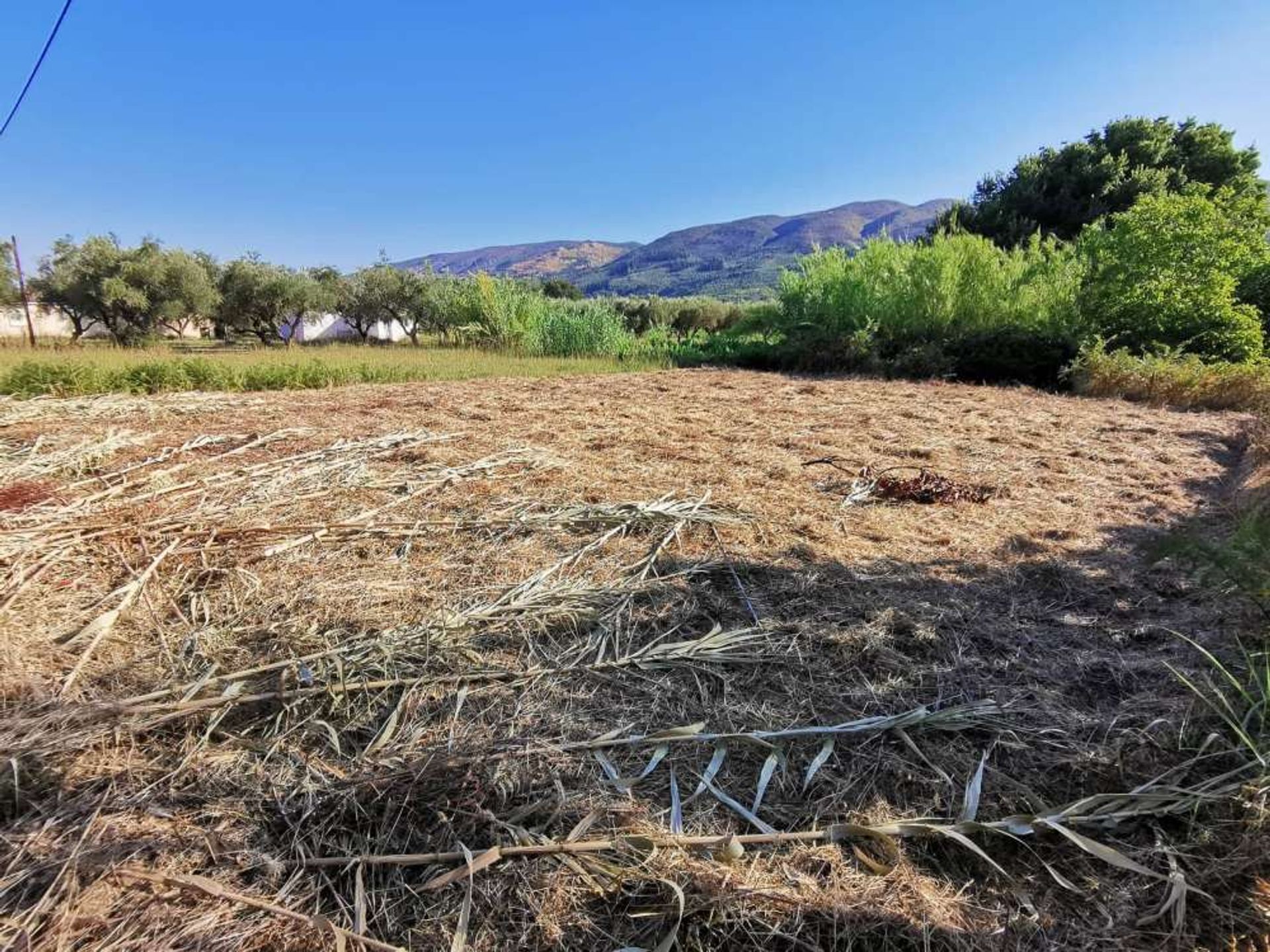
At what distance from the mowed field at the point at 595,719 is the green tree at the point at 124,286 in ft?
67.7

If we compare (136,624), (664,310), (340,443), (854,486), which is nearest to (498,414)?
(340,443)

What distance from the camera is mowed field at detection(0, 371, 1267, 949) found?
3.68 feet

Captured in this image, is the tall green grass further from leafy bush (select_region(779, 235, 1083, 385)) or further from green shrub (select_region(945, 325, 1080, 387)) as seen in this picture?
green shrub (select_region(945, 325, 1080, 387))

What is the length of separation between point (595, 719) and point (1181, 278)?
1134cm

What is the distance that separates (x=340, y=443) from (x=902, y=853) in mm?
4533

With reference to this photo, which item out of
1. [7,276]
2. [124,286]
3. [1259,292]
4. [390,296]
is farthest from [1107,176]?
[7,276]

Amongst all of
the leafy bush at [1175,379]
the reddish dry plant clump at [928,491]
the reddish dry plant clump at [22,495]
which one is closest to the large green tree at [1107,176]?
the leafy bush at [1175,379]

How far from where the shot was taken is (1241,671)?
171 cm

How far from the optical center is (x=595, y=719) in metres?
1.66

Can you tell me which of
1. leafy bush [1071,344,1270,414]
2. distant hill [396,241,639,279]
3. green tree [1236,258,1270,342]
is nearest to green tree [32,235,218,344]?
leafy bush [1071,344,1270,414]

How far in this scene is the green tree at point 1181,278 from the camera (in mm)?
8172

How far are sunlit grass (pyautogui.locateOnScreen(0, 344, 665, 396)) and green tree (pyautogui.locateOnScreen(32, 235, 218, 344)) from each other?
11.3m

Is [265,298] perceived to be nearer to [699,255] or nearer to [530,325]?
[530,325]

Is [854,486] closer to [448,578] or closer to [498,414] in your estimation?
[448,578]
